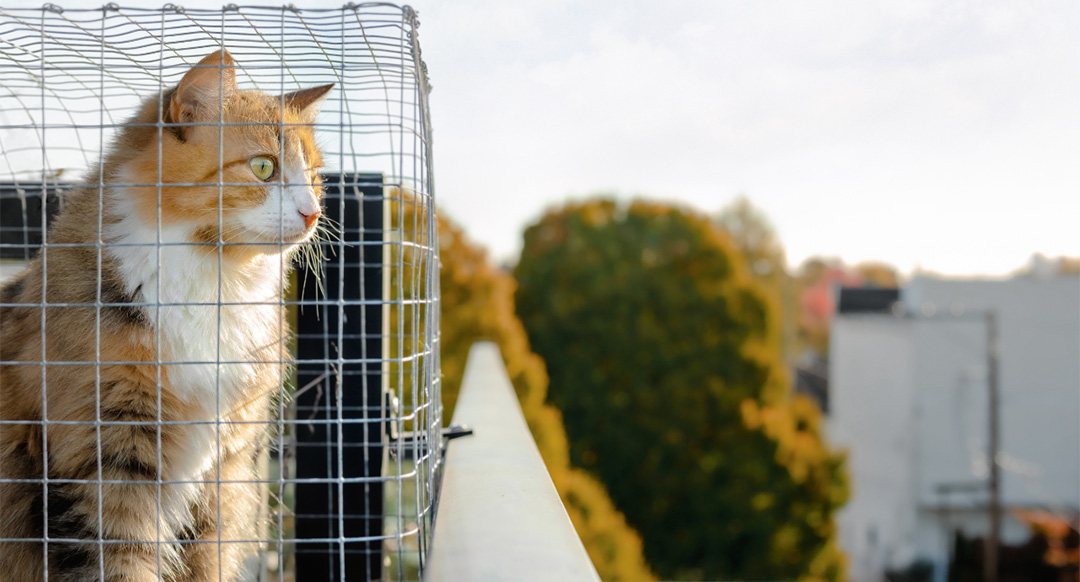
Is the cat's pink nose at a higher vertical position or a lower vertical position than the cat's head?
lower

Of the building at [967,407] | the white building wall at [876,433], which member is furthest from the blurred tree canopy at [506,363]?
the building at [967,407]

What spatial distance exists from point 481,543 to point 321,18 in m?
0.64

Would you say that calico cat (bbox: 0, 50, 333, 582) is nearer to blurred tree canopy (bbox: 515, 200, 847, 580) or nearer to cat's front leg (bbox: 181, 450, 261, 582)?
cat's front leg (bbox: 181, 450, 261, 582)

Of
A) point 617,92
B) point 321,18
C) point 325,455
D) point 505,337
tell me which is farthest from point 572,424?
point 321,18

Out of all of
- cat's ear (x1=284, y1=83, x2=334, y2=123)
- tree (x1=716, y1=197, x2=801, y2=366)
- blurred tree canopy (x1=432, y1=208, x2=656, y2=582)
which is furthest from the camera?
tree (x1=716, y1=197, x2=801, y2=366)

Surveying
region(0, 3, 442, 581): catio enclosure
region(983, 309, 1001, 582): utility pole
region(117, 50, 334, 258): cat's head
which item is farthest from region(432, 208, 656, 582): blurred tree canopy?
region(983, 309, 1001, 582): utility pole

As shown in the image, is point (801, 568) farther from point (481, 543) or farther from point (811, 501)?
point (481, 543)

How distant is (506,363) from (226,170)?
453 cm

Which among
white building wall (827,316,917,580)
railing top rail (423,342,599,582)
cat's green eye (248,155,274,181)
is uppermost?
cat's green eye (248,155,274,181)

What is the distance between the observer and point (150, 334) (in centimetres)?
95

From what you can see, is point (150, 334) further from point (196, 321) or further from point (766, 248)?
point (766, 248)

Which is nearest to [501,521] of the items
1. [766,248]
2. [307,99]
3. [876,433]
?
[307,99]

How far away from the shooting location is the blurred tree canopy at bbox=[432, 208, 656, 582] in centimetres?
471

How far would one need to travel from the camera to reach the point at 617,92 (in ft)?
13.3
